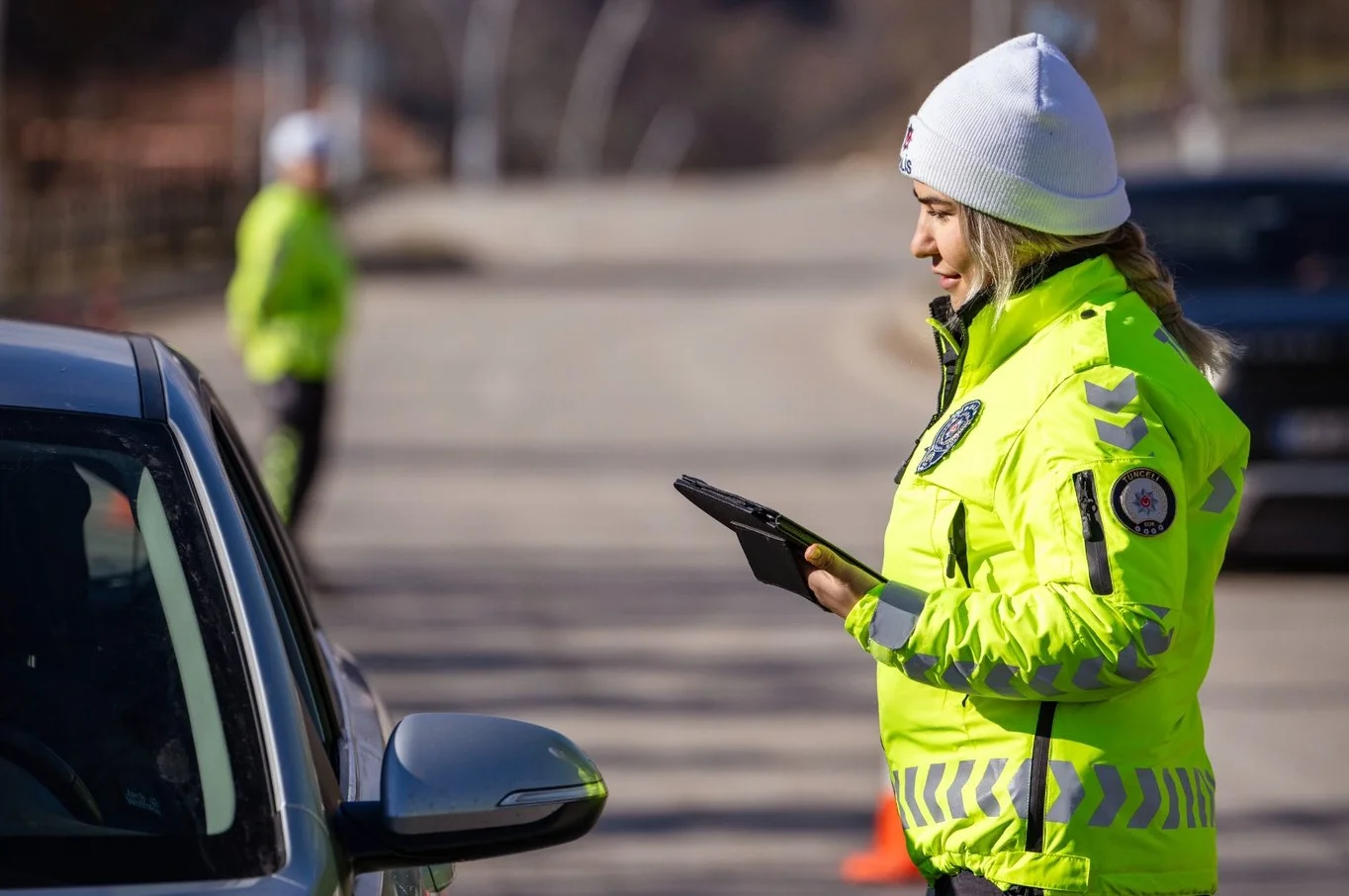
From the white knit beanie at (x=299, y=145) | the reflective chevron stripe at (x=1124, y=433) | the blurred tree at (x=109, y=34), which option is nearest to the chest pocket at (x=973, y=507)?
the reflective chevron stripe at (x=1124, y=433)

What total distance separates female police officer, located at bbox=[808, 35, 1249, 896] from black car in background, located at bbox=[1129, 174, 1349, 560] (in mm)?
6423

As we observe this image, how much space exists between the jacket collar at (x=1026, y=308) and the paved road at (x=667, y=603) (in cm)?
313

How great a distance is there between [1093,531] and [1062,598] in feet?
0.28

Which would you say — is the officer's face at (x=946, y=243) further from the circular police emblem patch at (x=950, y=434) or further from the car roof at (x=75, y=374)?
the car roof at (x=75, y=374)

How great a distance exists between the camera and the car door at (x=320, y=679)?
2.72m

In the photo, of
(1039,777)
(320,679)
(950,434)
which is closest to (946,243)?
(950,434)

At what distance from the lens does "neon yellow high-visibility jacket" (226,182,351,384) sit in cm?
942

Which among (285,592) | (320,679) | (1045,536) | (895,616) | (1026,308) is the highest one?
(1026,308)

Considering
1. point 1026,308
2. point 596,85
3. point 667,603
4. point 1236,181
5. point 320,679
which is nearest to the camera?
point 1026,308

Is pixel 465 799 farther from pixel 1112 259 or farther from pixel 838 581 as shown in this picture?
pixel 1112 259

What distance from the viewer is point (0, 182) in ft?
84.2

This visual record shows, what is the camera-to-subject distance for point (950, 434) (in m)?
2.62

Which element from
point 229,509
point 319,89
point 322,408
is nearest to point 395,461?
point 322,408

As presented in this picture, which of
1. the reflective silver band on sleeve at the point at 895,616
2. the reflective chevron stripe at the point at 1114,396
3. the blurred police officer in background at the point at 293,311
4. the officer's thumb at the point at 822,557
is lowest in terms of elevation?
the blurred police officer in background at the point at 293,311
